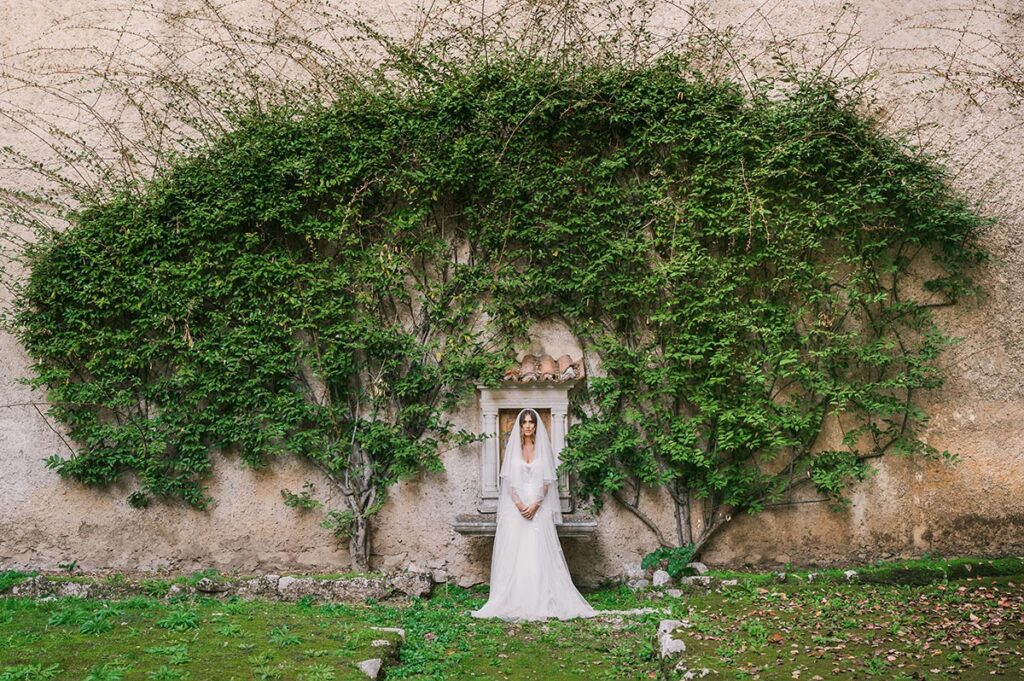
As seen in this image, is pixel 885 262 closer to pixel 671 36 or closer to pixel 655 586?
pixel 671 36

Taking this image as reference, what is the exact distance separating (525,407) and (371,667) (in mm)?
3513

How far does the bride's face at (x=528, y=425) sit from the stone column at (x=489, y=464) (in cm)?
65

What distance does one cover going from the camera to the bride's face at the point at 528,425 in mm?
7340

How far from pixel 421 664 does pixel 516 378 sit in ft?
10.2

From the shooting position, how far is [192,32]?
28.9ft

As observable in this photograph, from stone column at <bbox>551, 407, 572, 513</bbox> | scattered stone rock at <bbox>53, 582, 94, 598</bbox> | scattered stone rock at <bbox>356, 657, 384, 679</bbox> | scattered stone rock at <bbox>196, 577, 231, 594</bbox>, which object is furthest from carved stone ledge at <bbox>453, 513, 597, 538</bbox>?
scattered stone rock at <bbox>53, 582, 94, 598</bbox>

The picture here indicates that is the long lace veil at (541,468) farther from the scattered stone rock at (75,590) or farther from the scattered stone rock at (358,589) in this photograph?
the scattered stone rock at (75,590)

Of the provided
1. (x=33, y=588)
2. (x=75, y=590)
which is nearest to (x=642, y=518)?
(x=75, y=590)

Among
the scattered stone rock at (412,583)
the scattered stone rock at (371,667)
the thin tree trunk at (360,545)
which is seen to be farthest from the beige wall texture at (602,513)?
the scattered stone rock at (371,667)

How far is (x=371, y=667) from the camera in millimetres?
4879

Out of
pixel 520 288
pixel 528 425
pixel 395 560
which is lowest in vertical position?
pixel 395 560

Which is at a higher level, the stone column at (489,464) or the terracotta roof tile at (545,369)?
the terracotta roof tile at (545,369)

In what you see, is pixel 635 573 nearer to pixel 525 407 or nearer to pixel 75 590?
pixel 525 407

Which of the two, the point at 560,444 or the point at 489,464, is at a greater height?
the point at 560,444
